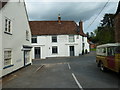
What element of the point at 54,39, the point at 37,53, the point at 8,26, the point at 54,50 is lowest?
the point at 37,53

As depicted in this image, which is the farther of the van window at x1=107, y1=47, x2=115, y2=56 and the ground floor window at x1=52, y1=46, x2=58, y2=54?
the ground floor window at x1=52, y1=46, x2=58, y2=54

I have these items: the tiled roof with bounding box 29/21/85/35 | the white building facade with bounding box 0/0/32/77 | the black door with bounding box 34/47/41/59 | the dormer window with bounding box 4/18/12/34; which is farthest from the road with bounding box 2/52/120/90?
the tiled roof with bounding box 29/21/85/35

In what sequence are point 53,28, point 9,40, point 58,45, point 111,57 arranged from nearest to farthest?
point 111,57
point 9,40
point 58,45
point 53,28

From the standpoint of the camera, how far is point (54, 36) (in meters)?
28.1

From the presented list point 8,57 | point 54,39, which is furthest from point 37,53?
point 8,57

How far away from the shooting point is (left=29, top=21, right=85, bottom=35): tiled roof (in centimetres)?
2819

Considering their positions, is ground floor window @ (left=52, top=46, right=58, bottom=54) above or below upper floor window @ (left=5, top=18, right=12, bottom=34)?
below

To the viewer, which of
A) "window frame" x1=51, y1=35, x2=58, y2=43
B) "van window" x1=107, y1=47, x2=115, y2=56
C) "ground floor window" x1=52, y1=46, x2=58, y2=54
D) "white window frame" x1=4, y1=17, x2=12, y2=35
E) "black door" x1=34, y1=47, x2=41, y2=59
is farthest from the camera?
"window frame" x1=51, y1=35, x2=58, y2=43

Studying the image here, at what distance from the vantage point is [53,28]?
29.5 m

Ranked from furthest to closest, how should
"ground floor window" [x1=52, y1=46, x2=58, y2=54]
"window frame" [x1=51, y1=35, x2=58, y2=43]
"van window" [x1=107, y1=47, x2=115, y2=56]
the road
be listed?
"window frame" [x1=51, y1=35, x2=58, y2=43]
"ground floor window" [x1=52, y1=46, x2=58, y2=54]
"van window" [x1=107, y1=47, x2=115, y2=56]
the road

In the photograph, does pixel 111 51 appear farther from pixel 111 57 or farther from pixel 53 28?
pixel 53 28

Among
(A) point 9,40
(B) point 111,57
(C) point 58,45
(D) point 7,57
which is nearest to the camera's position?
(B) point 111,57

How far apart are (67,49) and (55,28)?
627cm

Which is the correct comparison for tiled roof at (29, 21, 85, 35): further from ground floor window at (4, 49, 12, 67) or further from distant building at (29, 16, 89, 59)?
ground floor window at (4, 49, 12, 67)
